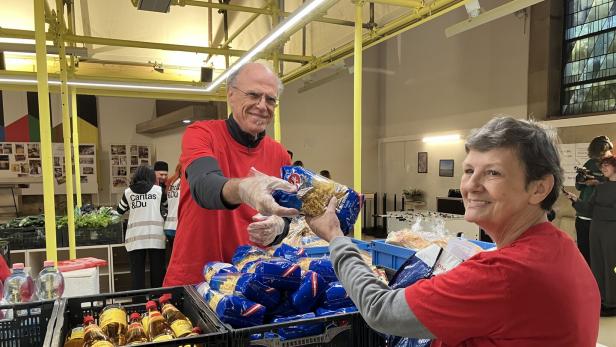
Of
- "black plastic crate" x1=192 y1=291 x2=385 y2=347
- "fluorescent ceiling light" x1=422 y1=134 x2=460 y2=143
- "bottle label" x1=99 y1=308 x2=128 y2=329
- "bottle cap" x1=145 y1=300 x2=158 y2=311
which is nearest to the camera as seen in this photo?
"black plastic crate" x1=192 y1=291 x2=385 y2=347

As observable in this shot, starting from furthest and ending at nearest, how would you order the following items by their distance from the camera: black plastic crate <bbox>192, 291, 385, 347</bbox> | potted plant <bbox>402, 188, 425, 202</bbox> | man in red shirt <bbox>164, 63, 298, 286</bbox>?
1. potted plant <bbox>402, 188, 425, 202</bbox>
2. man in red shirt <bbox>164, 63, 298, 286</bbox>
3. black plastic crate <bbox>192, 291, 385, 347</bbox>

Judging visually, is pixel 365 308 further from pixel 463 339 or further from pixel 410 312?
pixel 463 339

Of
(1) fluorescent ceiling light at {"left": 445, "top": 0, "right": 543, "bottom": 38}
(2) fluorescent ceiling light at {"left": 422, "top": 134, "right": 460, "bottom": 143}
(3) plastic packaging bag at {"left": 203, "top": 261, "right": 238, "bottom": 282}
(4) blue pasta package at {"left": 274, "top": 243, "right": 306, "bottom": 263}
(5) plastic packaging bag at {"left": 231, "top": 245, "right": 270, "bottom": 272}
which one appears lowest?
(3) plastic packaging bag at {"left": 203, "top": 261, "right": 238, "bottom": 282}

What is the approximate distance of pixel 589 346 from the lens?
1033 millimetres

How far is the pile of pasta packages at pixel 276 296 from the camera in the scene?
1182 millimetres

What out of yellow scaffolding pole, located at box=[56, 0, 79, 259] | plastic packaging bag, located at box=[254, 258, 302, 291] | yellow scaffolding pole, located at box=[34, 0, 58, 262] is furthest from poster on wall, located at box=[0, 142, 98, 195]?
plastic packaging bag, located at box=[254, 258, 302, 291]

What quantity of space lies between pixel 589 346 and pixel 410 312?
0.43 m

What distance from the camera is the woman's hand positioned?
50.7 inches

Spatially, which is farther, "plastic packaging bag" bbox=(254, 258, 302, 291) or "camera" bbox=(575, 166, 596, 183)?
"camera" bbox=(575, 166, 596, 183)

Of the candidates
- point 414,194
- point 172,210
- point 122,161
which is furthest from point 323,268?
point 414,194

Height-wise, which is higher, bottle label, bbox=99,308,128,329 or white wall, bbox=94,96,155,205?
white wall, bbox=94,96,155,205

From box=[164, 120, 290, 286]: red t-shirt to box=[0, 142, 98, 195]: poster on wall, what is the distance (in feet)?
32.2

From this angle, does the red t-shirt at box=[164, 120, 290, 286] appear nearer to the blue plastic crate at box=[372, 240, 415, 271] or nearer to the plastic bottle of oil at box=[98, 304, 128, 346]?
the plastic bottle of oil at box=[98, 304, 128, 346]

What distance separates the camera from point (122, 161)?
36.1 ft
